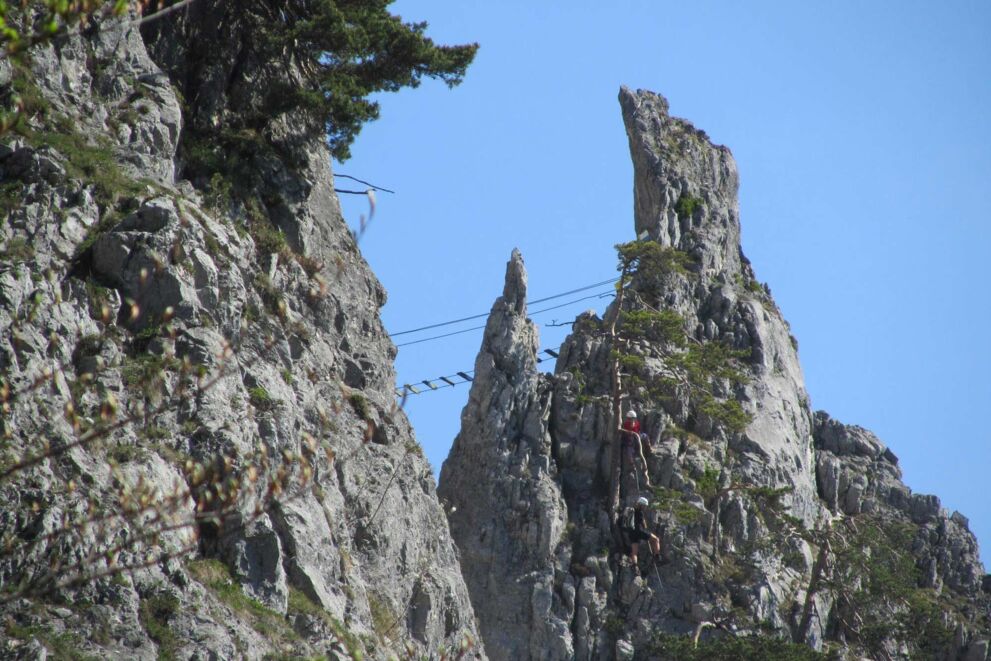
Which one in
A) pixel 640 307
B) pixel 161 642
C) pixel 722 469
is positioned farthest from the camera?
pixel 640 307

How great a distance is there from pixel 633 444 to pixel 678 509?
3.07 metres

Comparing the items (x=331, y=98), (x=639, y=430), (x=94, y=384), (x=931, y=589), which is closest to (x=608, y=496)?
(x=639, y=430)

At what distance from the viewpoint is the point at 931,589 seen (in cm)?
5272

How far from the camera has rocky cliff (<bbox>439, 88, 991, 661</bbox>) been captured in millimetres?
43375

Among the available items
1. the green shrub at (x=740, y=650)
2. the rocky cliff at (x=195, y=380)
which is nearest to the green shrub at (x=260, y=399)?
the rocky cliff at (x=195, y=380)

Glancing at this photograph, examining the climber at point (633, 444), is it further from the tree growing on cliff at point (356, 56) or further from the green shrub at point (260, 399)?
the green shrub at point (260, 399)

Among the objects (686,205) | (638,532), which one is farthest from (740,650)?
(686,205)

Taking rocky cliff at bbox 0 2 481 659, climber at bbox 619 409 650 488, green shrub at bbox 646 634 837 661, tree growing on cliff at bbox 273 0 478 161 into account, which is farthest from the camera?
climber at bbox 619 409 650 488

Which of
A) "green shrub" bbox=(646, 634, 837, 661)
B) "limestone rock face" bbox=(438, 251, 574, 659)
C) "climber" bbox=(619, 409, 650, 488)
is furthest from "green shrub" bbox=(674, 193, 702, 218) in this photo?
"green shrub" bbox=(646, 634, 837, 661)

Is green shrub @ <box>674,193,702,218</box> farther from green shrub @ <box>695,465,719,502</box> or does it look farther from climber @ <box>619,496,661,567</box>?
climber @ <box>619,496,661,567</box>

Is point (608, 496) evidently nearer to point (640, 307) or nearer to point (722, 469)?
point (722, 469)

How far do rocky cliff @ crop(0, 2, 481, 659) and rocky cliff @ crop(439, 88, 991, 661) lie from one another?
33.1 ft

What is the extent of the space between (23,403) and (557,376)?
29.6 m

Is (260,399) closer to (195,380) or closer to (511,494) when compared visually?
(195,380)
